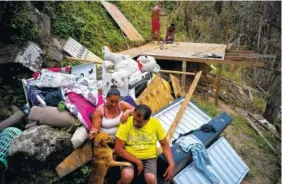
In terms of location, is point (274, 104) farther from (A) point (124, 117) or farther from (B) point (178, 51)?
(A) point (124, 117)

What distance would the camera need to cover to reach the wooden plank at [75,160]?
4148 millimetres

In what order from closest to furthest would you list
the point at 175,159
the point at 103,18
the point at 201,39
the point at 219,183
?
the point at 175,159 → the point at 219,183 → the point at 103,18 → the point at 201,39

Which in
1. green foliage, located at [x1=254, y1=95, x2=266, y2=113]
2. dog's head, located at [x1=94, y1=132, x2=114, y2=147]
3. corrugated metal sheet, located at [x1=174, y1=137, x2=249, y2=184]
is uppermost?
dog's head, located at [x1=94, y1=132, x2=114, y2=147]

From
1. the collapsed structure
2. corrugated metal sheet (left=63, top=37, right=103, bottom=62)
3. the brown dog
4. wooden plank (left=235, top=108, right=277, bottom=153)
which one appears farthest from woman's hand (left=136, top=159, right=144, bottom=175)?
wooden plank (left=235, top=108, right=277, bottom=153)

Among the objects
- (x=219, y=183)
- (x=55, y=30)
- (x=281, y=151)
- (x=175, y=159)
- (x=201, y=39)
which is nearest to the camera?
(x=175, y=159)

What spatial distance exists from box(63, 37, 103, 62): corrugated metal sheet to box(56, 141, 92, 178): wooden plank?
391 cm

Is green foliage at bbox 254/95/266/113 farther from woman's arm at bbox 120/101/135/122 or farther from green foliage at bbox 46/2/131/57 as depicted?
woman's arm at bbox 120/101/135/122

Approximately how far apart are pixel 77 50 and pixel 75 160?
432 centimetres

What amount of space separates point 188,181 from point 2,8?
4625 millimetres

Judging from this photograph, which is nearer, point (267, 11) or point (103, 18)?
point (103, 18)

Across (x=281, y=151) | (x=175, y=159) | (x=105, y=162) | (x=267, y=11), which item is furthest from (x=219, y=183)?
(x=267, y=11)

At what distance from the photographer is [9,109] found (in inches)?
225

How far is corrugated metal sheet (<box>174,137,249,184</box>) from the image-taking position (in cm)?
459

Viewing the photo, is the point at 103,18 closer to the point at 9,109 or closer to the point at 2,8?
the point at 2,8
